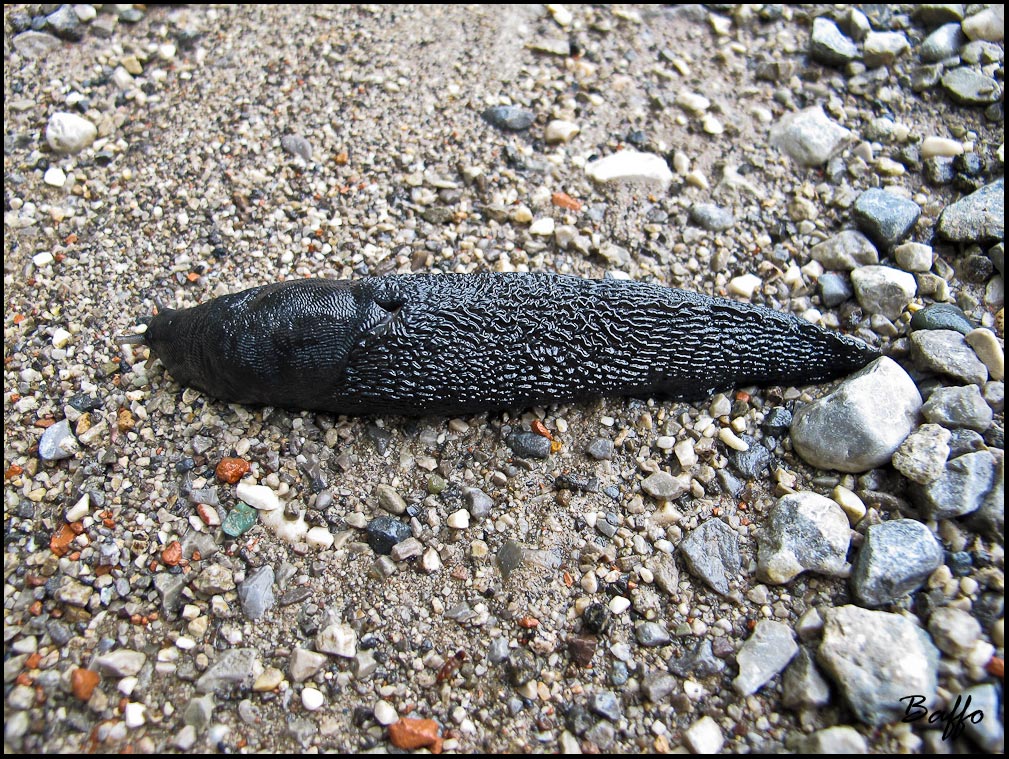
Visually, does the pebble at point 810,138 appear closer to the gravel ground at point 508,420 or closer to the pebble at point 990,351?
the gravel ground at point 508,420

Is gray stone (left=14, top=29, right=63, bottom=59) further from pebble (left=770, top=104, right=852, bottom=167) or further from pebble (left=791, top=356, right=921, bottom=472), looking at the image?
pebble (left=791, top=356, right=921, bottom=472)

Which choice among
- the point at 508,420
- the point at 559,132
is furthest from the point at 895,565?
the point at 559,132

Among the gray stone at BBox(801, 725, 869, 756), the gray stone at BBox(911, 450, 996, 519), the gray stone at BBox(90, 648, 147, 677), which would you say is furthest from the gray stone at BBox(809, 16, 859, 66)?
the gray stone at BBox(90, 648, 147, 677)

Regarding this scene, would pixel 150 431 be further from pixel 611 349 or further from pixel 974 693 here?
pixel 974 693

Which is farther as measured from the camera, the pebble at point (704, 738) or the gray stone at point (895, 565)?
the gray stone at point (895, 565)

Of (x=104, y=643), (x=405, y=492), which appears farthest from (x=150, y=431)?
(x=405, y=492)

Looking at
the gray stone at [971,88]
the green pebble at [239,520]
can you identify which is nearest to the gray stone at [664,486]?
the green pebble at [239,520]

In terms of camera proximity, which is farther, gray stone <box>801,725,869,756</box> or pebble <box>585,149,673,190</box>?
pebble <box>585,149,673,190</box>
